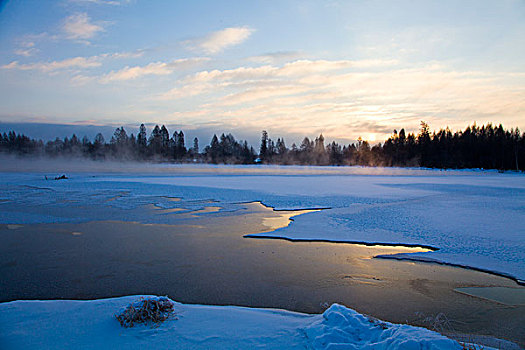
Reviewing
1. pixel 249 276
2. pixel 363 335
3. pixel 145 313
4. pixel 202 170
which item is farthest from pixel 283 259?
pixel 202 170

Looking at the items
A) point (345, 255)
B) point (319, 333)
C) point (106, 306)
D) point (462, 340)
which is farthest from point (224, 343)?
point (345, 255)

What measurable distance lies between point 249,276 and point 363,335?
2222 mm

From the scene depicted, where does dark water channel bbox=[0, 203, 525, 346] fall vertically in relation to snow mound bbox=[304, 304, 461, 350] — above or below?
below

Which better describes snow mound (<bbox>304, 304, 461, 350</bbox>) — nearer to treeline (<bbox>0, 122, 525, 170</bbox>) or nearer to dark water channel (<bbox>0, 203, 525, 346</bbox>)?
dark water channel (<bbox>0, 203, 525, 346</bbox>)

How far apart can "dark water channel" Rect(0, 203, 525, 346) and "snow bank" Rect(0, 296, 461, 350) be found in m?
0.59

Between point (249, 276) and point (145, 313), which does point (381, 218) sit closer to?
point (249, 276)

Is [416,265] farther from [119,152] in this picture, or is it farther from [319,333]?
[119,152]

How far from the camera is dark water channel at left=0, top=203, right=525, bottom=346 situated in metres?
3.70

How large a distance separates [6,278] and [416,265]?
6414mm

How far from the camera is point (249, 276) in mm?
4691

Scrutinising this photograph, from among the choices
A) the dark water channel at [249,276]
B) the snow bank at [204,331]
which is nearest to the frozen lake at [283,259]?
the dark water channel at [249,276]

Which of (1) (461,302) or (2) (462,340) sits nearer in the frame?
(2) (462,340)

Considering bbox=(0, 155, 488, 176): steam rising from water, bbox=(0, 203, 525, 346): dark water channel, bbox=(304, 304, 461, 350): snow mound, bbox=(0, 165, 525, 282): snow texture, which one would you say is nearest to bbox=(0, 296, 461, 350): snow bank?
A: bbox=(304, 304, 461, 350): snow mound

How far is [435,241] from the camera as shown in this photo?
260 inches
